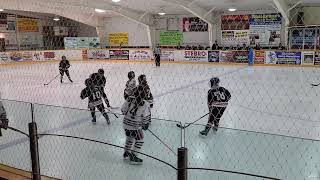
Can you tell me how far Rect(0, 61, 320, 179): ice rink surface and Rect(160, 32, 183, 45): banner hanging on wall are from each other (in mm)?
11223

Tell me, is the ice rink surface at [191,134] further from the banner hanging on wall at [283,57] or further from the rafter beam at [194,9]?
the rafter beam at [194,9]

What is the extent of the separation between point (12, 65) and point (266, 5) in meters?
13.9

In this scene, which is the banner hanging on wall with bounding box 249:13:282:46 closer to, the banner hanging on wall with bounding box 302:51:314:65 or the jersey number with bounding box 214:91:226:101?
the banner hanging on wall with bounding box 302:51:314:65

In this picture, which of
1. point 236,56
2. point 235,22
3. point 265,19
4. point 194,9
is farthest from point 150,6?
point 265,19

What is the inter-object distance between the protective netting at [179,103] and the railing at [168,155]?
0.5 inches

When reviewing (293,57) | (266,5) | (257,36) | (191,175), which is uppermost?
(266,5)

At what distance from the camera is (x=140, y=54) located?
2031cm

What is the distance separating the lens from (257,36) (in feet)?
62.6

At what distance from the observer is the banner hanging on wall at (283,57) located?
15.8 metres

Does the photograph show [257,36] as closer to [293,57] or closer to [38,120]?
[293,57]

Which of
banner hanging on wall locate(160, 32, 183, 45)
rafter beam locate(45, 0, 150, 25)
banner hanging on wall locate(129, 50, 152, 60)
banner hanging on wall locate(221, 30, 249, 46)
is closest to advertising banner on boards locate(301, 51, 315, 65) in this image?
banner hanging on wall locate(221, 30, 249, 46)

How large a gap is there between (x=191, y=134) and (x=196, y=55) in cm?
1354

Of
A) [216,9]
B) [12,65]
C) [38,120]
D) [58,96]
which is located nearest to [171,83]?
[58,96]

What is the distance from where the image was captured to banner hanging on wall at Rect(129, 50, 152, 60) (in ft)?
66.1
